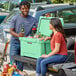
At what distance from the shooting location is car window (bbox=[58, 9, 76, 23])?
30.2 feet

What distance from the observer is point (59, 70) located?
560 centimetres

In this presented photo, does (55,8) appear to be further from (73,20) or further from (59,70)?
(59,70)

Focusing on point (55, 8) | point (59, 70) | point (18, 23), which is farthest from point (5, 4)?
point (59, 70)

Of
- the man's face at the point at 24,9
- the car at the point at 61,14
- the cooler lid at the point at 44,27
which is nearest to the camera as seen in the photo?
the man's face at the point at 24,9

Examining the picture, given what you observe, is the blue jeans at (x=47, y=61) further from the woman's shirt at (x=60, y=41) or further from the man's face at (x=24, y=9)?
the man's face at (x=24, y=9)

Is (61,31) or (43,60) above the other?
(61,31)

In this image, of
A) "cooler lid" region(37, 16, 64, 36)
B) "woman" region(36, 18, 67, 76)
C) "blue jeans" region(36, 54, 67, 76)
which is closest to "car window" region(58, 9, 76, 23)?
"cooler lid" region(37, 16, 64, 36)

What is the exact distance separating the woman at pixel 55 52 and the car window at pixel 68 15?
125 inches

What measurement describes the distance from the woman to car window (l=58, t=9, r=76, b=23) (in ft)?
10.4

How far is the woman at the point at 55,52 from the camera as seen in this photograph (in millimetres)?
5895

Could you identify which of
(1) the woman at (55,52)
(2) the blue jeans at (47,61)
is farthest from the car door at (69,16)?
(2) the blue jeans at (47,61)

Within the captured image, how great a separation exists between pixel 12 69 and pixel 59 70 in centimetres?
89

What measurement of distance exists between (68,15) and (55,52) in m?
3.53

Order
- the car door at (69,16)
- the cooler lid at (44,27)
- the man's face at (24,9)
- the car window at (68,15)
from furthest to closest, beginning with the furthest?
the car window at (68,15) < the car door at (69,16) < the cooler lid at (44,27) < the man's face at (24,9)
